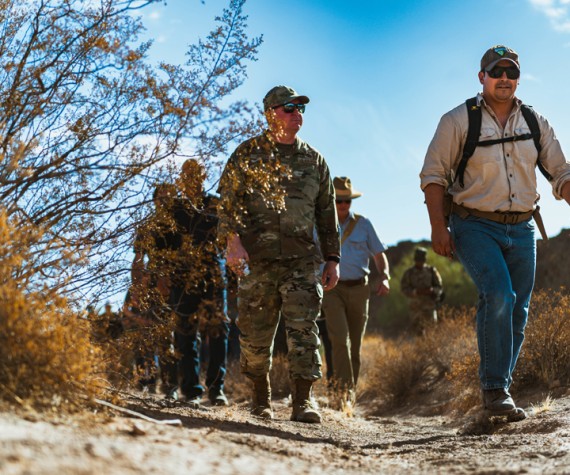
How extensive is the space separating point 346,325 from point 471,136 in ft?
11.4

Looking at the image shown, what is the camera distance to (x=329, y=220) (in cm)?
658

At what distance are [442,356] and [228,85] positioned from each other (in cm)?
742

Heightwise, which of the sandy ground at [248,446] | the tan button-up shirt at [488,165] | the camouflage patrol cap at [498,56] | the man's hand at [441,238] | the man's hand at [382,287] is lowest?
the sandy ground at [248,446]

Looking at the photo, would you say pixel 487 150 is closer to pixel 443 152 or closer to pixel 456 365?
pixel 443 152

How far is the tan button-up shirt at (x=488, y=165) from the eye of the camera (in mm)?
5848

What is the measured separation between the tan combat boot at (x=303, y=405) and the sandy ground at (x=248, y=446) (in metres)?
0.09

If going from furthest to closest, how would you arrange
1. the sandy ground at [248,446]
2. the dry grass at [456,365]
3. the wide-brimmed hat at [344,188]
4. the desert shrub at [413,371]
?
the desert shrub at [413,371], the wide-brimmed hat at [344,188], the dry grass at [456,365], the sandy ground at [248,446]

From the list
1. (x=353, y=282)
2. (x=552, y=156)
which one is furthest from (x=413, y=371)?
(x=552, y=156)

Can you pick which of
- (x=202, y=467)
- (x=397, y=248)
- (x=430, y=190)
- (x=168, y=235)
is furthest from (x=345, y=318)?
(x=397, y=248)

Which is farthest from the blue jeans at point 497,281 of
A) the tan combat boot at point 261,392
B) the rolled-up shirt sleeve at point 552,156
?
the tan combat boot at point 261,392

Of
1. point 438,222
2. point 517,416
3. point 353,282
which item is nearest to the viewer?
point 517,416

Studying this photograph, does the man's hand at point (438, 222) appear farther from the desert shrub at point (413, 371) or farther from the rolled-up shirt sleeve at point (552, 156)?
the desert shrub at point (413, 371)

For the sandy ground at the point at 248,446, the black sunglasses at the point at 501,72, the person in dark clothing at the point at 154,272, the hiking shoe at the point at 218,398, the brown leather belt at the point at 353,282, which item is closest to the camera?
the sandy ground at the point at 248,446

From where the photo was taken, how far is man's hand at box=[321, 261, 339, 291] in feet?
21.4
